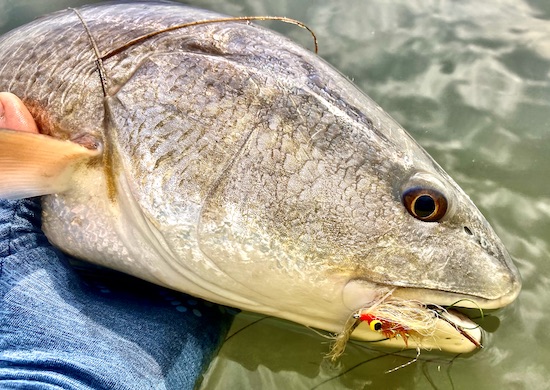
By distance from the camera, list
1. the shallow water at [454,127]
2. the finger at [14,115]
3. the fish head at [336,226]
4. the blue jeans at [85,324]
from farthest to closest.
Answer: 1. the shallow water at [454,127]
2. the finger at [14,115]
3. the fish head at [336,226]
4. the blue jeans at [85,324]

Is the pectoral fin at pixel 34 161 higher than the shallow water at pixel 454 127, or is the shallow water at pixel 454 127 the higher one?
the pectoral fin at pixel 34 161

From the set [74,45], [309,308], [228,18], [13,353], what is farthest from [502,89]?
[13,353]

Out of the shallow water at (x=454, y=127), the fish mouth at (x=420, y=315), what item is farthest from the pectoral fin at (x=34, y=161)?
the fish mouth at (x=420, y=315)

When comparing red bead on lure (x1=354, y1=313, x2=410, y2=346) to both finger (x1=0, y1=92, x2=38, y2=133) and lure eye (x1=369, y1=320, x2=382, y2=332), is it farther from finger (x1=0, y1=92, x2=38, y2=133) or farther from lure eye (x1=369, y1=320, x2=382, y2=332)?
finger (x1=0, y1=92, x2=38, y2=133)

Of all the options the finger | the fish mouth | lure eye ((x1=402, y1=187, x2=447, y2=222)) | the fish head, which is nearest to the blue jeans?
the finger

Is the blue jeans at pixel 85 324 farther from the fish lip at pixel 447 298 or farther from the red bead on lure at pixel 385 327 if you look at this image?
the fish lip at pixel 447 298

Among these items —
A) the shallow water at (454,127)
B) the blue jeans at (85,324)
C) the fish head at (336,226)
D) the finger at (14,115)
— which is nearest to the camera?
the blue jeans at (85,324)

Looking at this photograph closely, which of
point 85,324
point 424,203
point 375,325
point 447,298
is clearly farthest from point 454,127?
point 85,324
